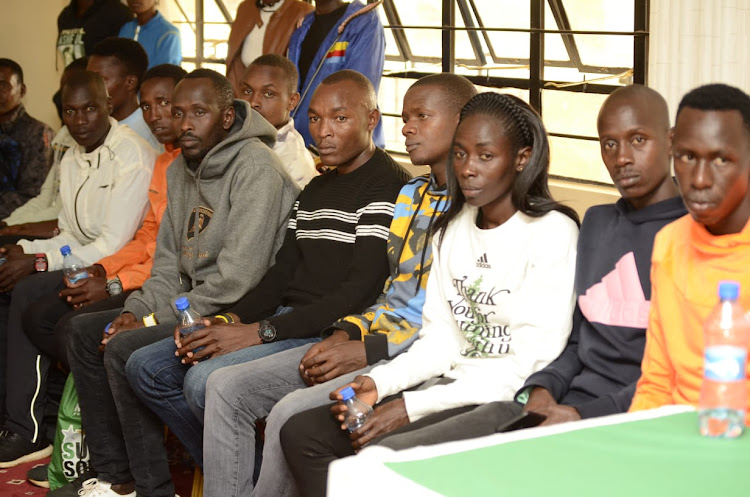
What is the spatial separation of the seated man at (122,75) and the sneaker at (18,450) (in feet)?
4.65

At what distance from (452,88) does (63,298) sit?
1793 mm

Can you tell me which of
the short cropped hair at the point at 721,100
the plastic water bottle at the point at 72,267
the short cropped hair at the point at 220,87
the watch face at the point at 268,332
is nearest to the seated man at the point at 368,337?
the watch face at the point at 268,332

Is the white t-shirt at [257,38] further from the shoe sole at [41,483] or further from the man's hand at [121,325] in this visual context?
the shoe sole at [41,483]

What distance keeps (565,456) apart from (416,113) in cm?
145

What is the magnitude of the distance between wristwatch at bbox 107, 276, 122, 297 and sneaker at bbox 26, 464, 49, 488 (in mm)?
705

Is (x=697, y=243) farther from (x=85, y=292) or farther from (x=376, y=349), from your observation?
(x=85, y=292)

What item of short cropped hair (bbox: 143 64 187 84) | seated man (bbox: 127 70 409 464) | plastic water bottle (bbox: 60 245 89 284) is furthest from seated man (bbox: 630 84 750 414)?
short cropped hair (bbox: 143 64 187 84)

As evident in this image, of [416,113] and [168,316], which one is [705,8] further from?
[168,316]

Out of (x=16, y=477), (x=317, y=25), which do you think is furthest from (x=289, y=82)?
(x=16, y=477)

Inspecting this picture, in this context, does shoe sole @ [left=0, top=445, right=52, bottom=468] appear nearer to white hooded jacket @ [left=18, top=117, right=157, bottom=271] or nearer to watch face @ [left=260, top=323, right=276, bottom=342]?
white hooded jacket @ [left=18, top=117, right=157, bottom=271]

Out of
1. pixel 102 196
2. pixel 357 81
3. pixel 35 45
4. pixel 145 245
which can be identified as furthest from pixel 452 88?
pixel 35 45

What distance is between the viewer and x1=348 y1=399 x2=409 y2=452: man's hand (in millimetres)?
2285

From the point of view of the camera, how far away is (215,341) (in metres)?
2.88

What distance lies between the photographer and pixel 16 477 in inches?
143
